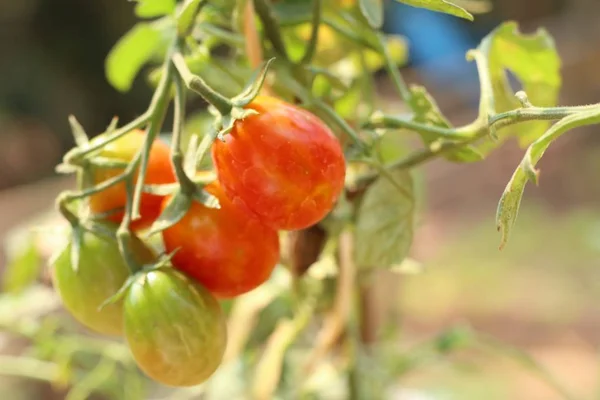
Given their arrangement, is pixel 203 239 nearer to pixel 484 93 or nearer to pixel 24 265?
pixel 484 93

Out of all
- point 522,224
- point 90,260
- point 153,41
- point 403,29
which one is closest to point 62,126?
point 403,29

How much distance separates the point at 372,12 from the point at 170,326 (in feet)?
0.51

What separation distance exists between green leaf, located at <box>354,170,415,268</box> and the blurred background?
0.05 meters

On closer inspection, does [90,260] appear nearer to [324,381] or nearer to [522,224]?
[324,381]

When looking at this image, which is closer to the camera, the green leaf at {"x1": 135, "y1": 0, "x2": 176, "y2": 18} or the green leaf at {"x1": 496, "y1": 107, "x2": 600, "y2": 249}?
the green leaf at {"x1": 496, "y1": 107, "x2": 600, "y2": 249}

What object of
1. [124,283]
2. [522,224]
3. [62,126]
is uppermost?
[124,283]

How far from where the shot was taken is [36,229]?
29cm

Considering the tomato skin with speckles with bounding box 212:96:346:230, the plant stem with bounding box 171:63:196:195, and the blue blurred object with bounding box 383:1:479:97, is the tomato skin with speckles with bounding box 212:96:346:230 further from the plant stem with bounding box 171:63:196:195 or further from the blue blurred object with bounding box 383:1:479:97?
the blue blurred object with bounding box 383:1:479:97

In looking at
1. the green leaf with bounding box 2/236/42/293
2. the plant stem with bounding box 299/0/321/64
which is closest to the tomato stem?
the plant stem with bounding box 299/0/321/64

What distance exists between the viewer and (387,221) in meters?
0.31

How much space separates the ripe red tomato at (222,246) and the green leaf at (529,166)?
0.09 metres

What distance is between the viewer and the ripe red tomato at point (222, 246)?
248 millimetres

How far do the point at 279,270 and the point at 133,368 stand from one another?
0.14 m

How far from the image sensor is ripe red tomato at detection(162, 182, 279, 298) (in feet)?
0.81
